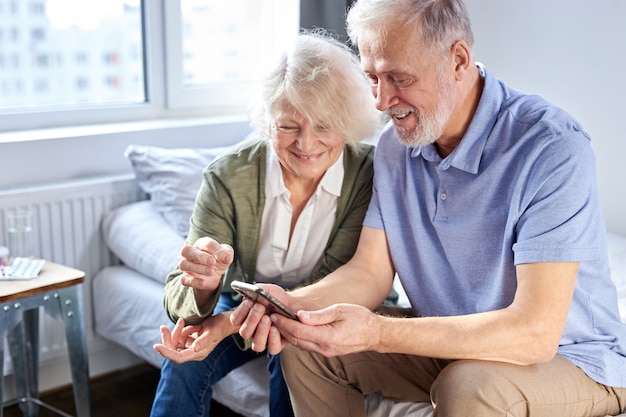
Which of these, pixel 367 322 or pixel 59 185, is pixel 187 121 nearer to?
pixel 59 185

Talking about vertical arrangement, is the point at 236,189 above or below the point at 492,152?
below

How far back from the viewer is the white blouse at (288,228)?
6.00 ft

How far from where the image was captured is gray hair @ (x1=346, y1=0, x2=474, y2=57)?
5.00ft

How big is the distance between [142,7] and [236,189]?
1.37 m

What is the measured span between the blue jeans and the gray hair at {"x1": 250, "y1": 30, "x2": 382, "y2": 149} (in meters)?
0.49

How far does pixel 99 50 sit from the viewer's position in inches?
113

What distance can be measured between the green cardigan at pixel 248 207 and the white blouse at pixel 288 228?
0.06ft

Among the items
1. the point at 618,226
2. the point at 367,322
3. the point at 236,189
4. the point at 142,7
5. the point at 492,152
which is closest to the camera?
the point at 367,322

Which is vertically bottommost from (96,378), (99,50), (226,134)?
(96,378)

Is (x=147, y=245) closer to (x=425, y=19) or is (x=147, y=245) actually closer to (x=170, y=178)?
(x=170, y=178)

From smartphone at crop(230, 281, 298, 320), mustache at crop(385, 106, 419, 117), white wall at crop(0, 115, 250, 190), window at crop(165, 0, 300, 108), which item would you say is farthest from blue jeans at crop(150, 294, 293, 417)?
window at crop(165, 0, 300, 108)

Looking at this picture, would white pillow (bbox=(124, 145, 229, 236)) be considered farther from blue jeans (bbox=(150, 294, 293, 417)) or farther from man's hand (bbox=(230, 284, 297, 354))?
man's hand (bbox=(230, 284, 297, 354))

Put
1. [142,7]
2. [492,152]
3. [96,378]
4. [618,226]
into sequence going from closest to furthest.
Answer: [492,152]
[618,226]
[96,378]
[142,7]

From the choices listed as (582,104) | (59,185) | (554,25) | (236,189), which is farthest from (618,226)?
(59,185)
